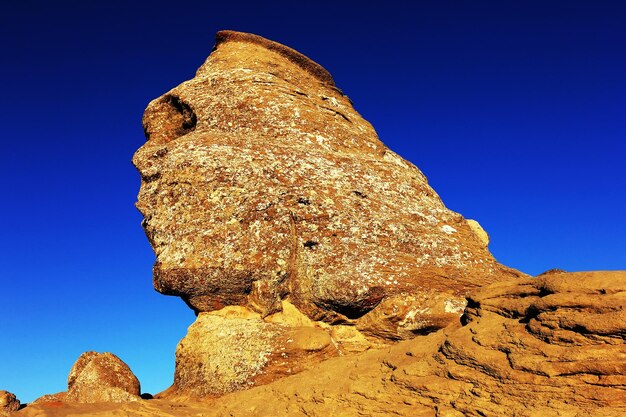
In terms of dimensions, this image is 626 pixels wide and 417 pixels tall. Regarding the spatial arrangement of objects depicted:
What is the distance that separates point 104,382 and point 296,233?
21.4 feet

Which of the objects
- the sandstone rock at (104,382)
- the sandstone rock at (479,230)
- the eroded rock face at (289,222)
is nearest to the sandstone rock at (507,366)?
the eroded rock face at (289,222)

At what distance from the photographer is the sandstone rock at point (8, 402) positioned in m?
13.6

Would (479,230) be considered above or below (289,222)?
above

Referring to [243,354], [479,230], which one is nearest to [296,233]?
[243,354]

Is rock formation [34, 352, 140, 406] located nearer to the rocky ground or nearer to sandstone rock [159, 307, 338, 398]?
the rocky ground

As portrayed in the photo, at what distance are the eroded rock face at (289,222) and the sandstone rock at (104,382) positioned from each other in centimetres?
250

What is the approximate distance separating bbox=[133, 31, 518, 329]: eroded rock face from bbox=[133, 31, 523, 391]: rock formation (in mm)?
36

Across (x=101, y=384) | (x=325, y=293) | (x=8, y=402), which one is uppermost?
(x=325, y=293)

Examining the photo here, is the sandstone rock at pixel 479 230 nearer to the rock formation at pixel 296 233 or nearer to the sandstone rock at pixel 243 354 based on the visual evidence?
the rock formation at pixel 296 233

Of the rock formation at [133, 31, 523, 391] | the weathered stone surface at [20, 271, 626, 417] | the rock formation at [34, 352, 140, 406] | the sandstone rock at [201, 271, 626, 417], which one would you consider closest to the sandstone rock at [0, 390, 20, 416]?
the rock formation at [34, 352, 140, 406]

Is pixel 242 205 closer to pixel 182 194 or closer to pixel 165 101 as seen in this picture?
pixel 182 194

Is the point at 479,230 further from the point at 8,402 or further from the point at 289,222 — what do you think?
the point at 8,402

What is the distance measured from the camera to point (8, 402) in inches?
542

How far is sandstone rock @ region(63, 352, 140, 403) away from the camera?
13555mm
